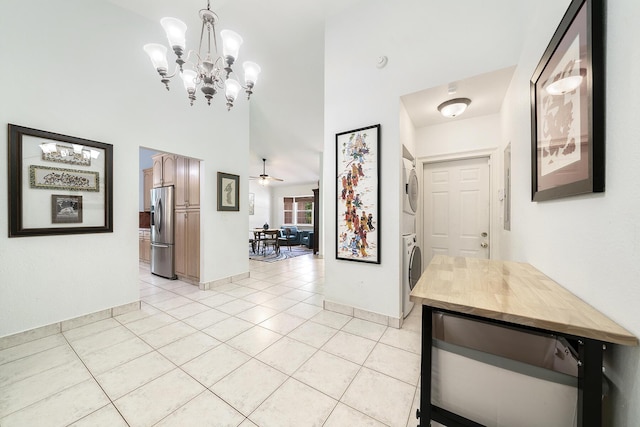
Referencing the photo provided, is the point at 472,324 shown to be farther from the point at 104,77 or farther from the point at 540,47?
the point at 104,77

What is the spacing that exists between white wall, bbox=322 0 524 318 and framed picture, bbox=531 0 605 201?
0.83 meters

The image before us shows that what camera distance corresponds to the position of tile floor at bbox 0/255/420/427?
136 centimetres

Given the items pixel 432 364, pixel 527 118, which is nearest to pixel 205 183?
pixel 432 364

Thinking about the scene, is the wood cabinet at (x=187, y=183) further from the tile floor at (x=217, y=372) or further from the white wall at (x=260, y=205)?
the white wall at (x=260, y=205)

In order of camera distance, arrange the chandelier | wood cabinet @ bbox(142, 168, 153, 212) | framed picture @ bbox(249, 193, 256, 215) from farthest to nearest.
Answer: framed picture @ bbox(249, 193, 256, 215), wood cabinet @ bbox(142, 168, 153, 212), the chandelier

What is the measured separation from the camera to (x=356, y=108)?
2.65 meters

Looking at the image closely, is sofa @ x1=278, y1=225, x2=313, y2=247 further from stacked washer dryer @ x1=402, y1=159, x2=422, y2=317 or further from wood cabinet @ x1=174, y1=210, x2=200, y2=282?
stacked washer dryer @ x1=402, y1=159, x2=422, y2=317

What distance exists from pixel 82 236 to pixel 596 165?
13.1 feet

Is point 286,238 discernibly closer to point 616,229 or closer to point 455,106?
point 455,106

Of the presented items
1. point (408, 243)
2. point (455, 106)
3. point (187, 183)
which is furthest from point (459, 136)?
point (187, 183)

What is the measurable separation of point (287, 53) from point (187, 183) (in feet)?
8.84

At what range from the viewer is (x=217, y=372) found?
1.72m

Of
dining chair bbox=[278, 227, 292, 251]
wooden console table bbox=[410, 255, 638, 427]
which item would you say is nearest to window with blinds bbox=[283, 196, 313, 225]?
dining chair bbox=[278, 227, 292, 251]

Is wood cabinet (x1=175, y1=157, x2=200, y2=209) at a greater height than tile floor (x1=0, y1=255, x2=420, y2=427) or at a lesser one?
greater
